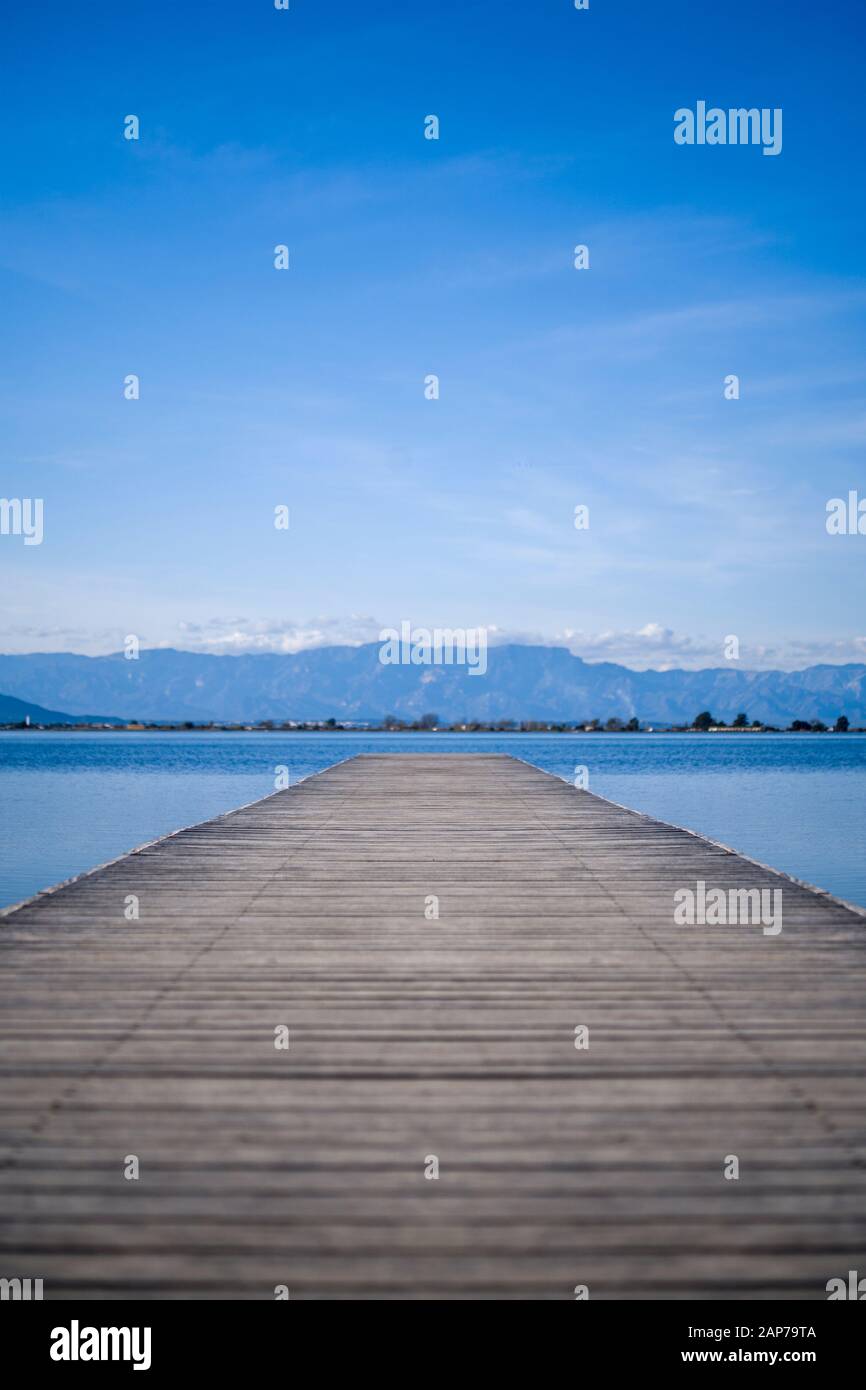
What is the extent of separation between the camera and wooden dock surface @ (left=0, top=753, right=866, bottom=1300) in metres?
2.48

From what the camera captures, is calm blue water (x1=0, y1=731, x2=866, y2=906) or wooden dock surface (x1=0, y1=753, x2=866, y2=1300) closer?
wooden dock surface (x1=0, y1=753, x2=866, y2=1300)

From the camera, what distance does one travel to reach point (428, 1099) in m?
3.33

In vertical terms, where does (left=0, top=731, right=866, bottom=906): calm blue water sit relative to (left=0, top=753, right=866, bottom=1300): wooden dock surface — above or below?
below

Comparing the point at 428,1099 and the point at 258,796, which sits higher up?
the point at 428,1099

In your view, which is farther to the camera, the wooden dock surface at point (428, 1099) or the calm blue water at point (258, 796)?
the calm blue water at point (258, 796)

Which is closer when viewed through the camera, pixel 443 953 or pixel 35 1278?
pixel 35 1278

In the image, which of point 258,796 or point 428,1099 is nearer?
point 428,1099

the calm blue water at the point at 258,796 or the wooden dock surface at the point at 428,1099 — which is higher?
the wooden dock surface at the point at 428,1099

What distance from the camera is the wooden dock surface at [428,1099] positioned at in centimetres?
248

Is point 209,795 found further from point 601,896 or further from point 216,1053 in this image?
point 216,1053
